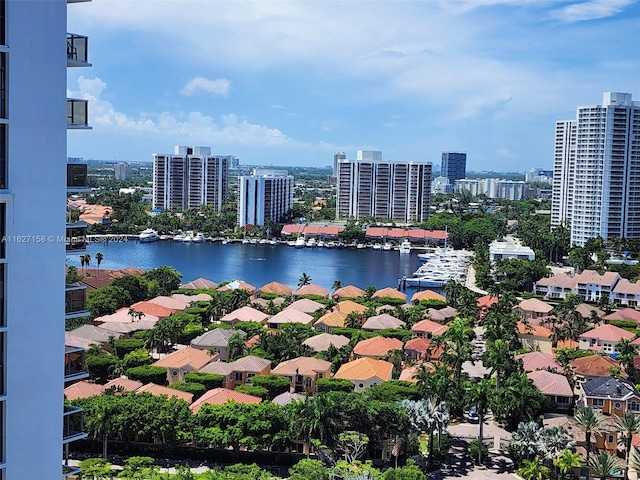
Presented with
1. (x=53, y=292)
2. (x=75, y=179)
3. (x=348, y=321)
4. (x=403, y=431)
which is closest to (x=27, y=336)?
(x=53, y=292)

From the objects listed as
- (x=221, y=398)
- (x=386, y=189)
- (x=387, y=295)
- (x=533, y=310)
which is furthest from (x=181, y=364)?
(x=386, y=189)

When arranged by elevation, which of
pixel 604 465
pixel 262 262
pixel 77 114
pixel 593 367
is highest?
pixel 77 114

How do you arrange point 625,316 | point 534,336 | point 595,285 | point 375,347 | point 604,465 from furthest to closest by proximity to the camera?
point 595,285
point 625,316
point 534,336
point 375,347
point 604,465

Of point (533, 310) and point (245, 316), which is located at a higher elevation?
point (533, 310)

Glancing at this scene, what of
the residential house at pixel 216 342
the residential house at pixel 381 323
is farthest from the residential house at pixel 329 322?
the residential house at pixel 216 342

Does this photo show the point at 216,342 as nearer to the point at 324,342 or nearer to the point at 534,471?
the point at 324,342

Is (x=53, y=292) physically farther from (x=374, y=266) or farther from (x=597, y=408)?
(x=374, y=266)
